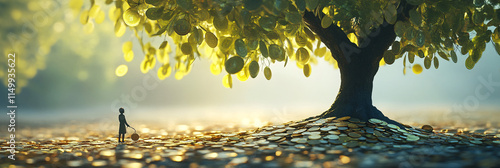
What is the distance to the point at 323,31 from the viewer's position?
20.3 feet

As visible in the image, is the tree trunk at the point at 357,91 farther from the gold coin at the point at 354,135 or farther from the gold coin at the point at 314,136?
the gold coin at the point at 314,136

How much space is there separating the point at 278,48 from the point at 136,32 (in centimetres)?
292

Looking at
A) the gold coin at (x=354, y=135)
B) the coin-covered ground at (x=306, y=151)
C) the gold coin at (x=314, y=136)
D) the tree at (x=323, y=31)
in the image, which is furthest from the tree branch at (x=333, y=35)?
the gold coin at (x=314, y=136)

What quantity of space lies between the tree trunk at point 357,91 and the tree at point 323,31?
2 centimetres

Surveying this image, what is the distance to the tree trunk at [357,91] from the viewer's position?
6.16 m

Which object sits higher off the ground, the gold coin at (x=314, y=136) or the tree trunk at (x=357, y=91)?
the tree trunk at (x=357, y=91)

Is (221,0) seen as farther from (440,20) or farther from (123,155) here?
(440,20)

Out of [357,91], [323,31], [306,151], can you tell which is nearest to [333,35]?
A: [323,31]

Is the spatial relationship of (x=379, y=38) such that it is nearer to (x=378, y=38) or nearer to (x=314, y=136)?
(x=378, y=38)

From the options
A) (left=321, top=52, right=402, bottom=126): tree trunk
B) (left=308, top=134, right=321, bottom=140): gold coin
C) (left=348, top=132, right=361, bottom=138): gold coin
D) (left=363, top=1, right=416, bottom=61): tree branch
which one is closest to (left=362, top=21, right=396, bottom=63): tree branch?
(left=363, top=1, right=416, bottom=61): tree branch

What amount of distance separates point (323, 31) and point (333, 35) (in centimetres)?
17

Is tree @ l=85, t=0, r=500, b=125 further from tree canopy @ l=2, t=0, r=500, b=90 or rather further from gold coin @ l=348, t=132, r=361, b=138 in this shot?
gold coin @ l=348, t=132, r=361, b=138

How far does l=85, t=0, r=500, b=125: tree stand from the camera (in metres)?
4.74

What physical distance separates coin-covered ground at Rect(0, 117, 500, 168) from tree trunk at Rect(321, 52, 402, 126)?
30 centimetres
